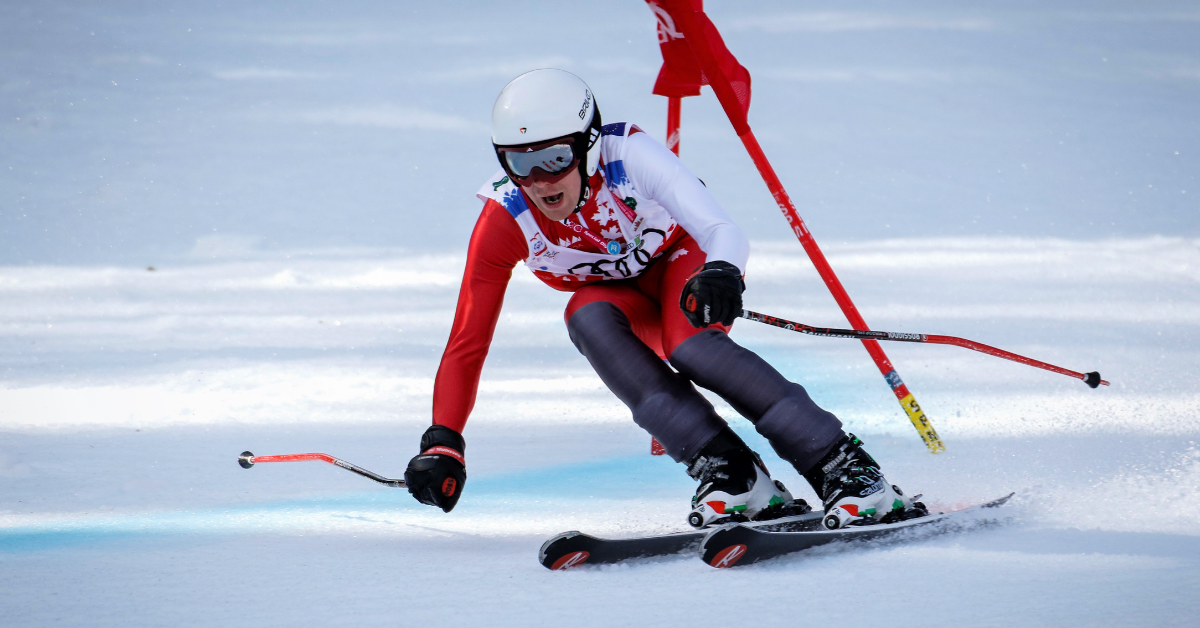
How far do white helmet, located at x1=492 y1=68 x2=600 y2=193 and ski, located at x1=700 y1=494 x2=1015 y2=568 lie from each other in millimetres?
807

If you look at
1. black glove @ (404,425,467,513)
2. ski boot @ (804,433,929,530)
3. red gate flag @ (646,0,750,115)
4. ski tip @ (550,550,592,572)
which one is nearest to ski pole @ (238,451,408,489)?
black glove @ (404,425,467,513)

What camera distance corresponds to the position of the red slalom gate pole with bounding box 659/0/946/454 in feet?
9.06

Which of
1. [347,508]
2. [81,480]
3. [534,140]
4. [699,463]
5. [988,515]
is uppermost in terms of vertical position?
[534,140]

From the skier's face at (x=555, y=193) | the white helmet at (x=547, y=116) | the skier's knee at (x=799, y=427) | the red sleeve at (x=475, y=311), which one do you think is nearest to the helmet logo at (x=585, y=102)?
the white helmet at (x=547, y=116)

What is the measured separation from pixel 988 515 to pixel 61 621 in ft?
6.20

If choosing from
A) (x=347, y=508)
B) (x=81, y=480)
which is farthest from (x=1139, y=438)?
(x=81, y=480)

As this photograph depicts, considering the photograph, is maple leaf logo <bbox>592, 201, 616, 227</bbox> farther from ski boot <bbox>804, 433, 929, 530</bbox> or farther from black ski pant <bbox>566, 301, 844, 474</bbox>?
ski boot <bbox>804, 433, 929, 530</bbox>

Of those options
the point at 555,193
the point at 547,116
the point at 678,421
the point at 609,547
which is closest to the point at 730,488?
the point at 678,421

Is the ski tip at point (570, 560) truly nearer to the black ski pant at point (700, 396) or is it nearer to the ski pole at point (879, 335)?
the black ski pant at point (700, 396)

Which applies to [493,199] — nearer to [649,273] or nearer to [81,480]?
[649,273]

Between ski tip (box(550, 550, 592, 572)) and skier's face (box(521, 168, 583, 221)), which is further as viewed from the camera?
skier's face (box(521, 168, 583, 221))

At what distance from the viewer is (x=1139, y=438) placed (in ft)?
9.96

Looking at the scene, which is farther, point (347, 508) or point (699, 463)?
point (347, 508)

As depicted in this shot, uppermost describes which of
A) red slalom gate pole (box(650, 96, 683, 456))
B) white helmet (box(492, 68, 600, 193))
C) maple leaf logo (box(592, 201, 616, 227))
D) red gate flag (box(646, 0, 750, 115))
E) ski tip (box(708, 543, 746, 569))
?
red gate flag (box(646, 0, 750, 115))
